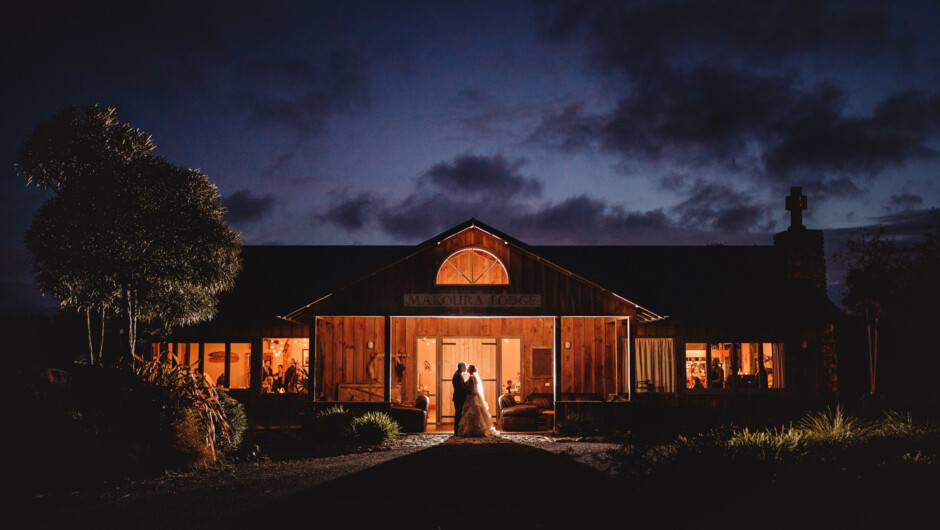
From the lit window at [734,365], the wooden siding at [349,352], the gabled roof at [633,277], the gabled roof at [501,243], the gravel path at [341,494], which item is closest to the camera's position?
the gravel path at [341,494]

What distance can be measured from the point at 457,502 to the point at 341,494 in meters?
1.55

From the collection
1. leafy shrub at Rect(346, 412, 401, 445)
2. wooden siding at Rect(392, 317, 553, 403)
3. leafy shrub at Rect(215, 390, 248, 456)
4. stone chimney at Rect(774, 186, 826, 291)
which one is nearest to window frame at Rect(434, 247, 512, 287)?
wooden siding at Rect(392, 317, 553, 403)

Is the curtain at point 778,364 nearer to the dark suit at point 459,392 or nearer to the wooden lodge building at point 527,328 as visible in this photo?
the wooden lodge building at point 527,328

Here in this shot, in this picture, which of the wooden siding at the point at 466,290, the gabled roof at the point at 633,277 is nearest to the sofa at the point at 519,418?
the wooden siding at the point at 466,290

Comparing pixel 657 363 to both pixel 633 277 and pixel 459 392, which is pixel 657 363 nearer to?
pixel 633 277

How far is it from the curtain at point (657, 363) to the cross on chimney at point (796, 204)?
19.9 ft

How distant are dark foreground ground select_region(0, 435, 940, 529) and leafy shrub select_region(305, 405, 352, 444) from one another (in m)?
4.30

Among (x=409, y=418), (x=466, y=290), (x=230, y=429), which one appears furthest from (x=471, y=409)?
(x=230, y=429)

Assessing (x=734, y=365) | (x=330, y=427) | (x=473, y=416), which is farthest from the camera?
(x=734, y=365)

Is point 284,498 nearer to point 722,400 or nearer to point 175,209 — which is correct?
point 175,209

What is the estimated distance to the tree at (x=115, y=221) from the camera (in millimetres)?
14375

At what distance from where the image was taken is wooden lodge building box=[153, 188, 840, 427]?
57.9 ft

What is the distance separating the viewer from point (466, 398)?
16.6 metres

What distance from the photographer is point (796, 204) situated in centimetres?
2202
